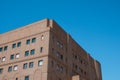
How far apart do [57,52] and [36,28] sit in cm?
848

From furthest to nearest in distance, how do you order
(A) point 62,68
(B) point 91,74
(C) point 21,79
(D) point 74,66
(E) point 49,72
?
(B) point 91,74 < (D) point 74,66 < (A) point 62,68 < (C) point 21,79 < (E) point 49,72

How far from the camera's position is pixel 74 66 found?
56875mm

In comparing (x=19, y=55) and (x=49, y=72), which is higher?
(x=19, y=55)

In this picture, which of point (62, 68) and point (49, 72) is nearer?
point (49, 72)

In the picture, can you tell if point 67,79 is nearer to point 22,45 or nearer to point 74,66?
point 74,66

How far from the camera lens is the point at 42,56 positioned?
45719mm

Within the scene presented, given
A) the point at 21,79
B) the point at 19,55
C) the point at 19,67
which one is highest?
the point at 19,55

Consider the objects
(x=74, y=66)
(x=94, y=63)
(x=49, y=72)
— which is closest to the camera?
(x=49, y=72)

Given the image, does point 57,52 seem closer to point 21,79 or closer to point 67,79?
point 67,79

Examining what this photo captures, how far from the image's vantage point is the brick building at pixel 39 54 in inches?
1788

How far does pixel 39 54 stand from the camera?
4641cm

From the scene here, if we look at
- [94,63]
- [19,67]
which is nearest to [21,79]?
[19,67]

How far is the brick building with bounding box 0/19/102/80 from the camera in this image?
4541 centimetres

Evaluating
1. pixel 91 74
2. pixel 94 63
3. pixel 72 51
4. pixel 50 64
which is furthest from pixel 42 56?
pixel 94 63
